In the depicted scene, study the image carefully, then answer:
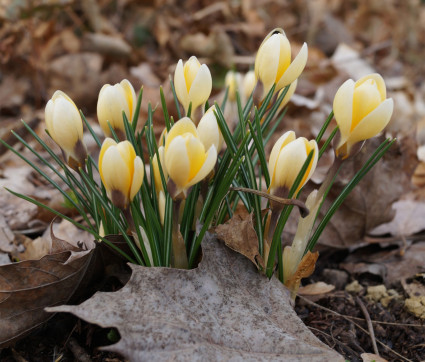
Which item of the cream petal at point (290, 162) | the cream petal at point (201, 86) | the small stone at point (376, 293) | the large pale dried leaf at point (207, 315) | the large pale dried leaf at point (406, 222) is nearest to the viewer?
the large pale dried leaf at point (207, 315)

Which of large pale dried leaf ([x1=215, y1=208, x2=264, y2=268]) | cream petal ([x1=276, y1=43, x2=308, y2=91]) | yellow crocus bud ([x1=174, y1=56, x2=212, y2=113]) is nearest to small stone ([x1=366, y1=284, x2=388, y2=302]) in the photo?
large pale dried leaf ([x1=215, y1=208, x2=264, y2=268])

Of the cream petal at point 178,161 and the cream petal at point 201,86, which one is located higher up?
the cream petal at point 201,86

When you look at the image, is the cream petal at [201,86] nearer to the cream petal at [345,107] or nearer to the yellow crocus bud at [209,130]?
the yellow crocus bud at [209,130]

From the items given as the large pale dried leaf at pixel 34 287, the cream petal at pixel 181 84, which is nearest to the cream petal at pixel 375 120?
the cream petal at pixel 181 84

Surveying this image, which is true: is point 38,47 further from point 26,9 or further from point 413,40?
point 413,40

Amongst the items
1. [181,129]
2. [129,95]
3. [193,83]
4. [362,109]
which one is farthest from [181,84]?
[362,109]

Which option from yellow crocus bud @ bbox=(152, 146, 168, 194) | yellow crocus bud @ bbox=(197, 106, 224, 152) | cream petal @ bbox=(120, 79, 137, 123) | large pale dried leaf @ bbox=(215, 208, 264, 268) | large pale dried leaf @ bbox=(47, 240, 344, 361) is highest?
cream petal @ bbox=(120, 79, 137, 123)

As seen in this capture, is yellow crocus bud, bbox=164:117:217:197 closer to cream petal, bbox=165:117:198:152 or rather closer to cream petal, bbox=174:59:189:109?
cream petal, bbox=165:117:198:152
